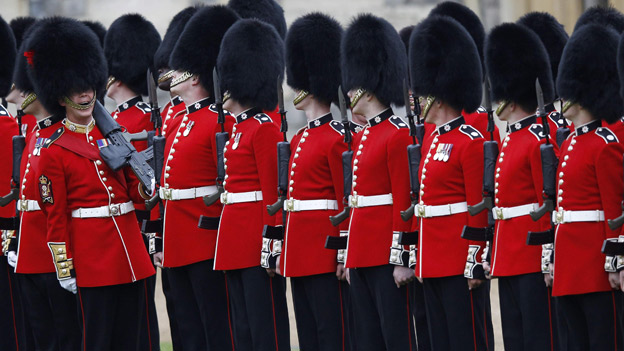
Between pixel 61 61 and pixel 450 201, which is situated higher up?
pixel 61 61

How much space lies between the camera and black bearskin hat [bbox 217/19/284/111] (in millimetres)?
6758

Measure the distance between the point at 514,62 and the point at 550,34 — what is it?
1.08 meters

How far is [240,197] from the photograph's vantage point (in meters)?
6.59

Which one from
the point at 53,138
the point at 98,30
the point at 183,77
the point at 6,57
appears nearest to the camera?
the point at 53,138

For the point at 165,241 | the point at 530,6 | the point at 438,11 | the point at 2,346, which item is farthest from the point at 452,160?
the point at 530,6

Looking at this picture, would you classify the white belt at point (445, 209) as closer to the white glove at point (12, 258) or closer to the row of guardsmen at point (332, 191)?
the row of guardsmen at point (332, 191)

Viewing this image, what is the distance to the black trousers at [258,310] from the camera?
657cm

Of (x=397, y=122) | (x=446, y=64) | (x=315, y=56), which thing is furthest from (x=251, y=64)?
(x=446, y=64)

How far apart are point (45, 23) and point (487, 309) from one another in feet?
8.16

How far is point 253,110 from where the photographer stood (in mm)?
6719

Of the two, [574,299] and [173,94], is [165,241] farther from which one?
[574,299]

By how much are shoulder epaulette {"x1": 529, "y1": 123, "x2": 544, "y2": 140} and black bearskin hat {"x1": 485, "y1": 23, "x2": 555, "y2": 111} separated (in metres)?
0.24

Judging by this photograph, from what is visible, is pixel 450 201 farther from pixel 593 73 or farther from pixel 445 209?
pixel 593 73

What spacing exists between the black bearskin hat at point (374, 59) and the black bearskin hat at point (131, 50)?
77.3 inches
